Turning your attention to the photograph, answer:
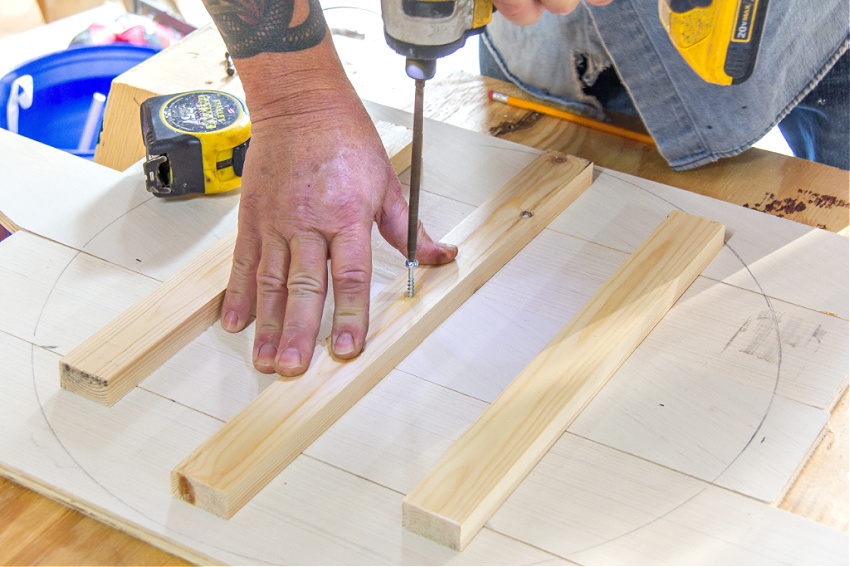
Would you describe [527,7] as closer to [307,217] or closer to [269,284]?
[307,217]

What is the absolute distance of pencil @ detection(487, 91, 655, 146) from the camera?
1.85m

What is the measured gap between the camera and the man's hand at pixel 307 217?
1.20 meters

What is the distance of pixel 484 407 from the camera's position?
114cm

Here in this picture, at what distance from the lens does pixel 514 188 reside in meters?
1.56

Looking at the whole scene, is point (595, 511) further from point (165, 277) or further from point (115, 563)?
point (165, 277)

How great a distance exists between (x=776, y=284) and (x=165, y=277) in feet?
3.51

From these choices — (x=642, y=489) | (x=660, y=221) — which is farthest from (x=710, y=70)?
(x=642, y=489)

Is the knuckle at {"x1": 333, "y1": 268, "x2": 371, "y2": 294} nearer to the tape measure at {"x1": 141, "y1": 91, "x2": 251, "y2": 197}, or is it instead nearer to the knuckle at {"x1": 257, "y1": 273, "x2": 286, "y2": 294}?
the knuckle at {"x1": 257, "y1": 273, "x2": 286, "y2": 294}

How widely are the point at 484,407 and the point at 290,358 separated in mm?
290

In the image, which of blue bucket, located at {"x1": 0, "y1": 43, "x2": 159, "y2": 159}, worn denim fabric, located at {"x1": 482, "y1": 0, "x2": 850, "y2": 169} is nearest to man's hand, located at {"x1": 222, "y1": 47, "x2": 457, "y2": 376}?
worn denim fabric, located at {"x1": 482, "y1": 0, "x2": 850, "y2": 169}

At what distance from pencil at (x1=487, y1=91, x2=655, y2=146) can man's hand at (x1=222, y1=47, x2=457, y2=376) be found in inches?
24.8

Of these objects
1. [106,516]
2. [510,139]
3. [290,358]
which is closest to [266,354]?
[290,358]

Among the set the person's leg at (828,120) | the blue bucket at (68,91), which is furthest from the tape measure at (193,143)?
the person's leg at (828,120)

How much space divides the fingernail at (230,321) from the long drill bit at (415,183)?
0.28 metres
